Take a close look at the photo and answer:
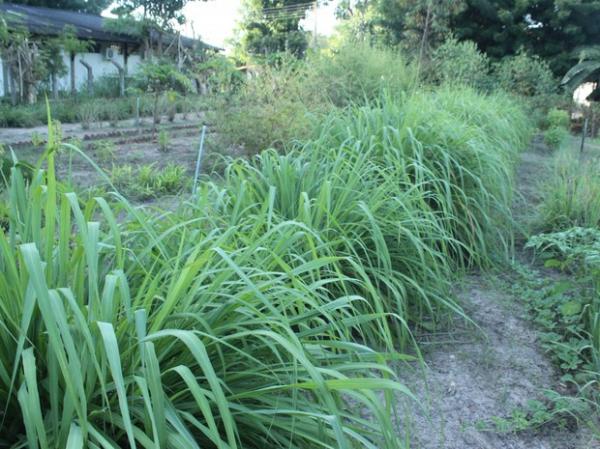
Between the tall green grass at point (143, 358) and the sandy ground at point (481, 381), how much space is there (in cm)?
41

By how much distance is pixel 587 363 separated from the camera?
2.55 m

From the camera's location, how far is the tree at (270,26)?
31.9m

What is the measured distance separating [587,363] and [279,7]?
110 ft

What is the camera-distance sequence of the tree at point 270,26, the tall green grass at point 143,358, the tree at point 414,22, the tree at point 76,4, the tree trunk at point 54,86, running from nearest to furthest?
the tall green grass at point 143,358 → the tree trunk at point 54,86 → the tree at point 414,22 → the tree at point 76,4 → the tree at point 270,26

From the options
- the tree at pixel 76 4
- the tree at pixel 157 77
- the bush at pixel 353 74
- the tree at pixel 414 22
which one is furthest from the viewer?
the tree at pixel 76 4

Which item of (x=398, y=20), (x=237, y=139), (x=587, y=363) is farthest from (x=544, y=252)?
(x=398, y=20)

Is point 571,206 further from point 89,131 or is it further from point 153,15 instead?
point 153,15

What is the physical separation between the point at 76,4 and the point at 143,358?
102 ft

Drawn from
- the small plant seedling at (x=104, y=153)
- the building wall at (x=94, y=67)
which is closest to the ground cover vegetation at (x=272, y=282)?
the small plant seedling at (x=104, y=153)

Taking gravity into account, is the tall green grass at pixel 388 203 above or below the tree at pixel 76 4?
below

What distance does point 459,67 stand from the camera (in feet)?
33.8

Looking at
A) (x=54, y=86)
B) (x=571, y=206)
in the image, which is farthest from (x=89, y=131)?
(x=571, y=206)

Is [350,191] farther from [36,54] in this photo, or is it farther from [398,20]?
[398,20]

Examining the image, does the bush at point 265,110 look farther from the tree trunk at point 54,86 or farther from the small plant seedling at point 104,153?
the tree trunk at point 54,86
